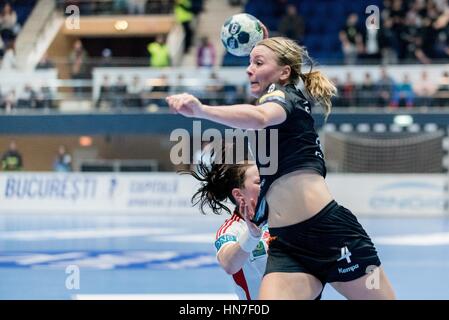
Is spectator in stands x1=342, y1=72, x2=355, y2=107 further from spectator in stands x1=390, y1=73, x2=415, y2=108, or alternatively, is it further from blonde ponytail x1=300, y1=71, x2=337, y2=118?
blonde ponytail x1=300, y1=71, x2=337, y2=118

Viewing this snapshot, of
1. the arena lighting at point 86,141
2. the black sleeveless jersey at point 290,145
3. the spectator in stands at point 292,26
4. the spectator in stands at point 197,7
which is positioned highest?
the spectator in stands at point 197,7

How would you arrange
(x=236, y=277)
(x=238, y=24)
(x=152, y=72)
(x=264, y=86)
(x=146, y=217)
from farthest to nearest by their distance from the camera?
(x=152, y=72) → (x=146, y=217) → (x=238, y=24) → (x=236, y=277) → (x=264, y=86)

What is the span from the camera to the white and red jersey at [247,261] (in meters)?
4.57

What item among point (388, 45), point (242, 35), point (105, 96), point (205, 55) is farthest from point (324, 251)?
point (205, 55)

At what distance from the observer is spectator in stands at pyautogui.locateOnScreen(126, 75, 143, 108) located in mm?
19875

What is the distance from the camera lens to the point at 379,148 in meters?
19.2

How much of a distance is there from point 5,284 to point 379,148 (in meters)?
12.5

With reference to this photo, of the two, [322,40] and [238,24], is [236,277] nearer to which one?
[238,24]

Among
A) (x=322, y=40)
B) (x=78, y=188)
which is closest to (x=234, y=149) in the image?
(x=78, y=188)

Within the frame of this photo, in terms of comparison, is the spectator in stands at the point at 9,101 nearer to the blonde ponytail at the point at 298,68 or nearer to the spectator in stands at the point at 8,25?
the spectator in stands at the point at 8,25

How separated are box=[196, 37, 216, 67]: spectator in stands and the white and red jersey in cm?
1672

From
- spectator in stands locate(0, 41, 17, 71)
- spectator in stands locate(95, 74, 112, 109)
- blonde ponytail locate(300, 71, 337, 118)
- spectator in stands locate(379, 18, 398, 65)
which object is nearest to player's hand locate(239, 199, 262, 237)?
blonde ponytail locate(300, 71, 337, 118)

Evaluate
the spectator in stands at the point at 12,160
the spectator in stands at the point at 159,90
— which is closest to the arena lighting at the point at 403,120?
the spectator in stands at the point at 159,90

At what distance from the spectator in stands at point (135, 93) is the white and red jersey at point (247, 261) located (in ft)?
50.6
